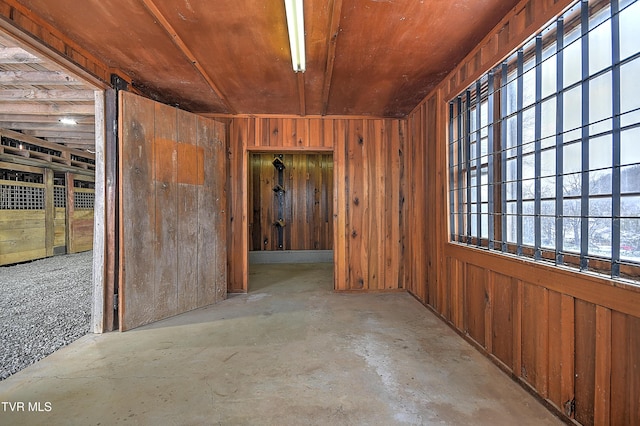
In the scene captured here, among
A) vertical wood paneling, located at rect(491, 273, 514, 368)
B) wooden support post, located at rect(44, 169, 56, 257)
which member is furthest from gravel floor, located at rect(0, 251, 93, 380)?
vertical wood paneling, located at rect(491, 273, 514, 368)

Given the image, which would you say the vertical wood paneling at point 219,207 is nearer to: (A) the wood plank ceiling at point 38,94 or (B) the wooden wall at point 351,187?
(B) the wooden wall at point 351,187

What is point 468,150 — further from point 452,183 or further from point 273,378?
point 273,378

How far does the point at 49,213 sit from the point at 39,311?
13.3 feet

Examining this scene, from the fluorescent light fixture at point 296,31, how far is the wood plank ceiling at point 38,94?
1.73 metres

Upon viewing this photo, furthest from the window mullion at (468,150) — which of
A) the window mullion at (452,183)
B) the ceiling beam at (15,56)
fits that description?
the ceiling beam at (15,56)

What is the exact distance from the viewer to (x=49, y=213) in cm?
560

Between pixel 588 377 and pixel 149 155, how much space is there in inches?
135

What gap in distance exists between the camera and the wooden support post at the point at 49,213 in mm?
5534

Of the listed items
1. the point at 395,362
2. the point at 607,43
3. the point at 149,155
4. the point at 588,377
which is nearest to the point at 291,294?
the point at 395,362

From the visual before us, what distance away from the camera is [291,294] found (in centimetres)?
352

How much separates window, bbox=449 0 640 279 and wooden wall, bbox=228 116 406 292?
1.53m

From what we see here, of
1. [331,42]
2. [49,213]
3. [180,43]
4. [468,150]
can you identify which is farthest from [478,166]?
[49,213]

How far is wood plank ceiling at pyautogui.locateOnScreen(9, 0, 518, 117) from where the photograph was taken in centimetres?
168

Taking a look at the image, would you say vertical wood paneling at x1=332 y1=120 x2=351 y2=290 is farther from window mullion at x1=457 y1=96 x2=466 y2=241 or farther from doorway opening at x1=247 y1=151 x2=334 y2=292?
doorway opening at x1=247 y1=151 x2=334 y2=292
